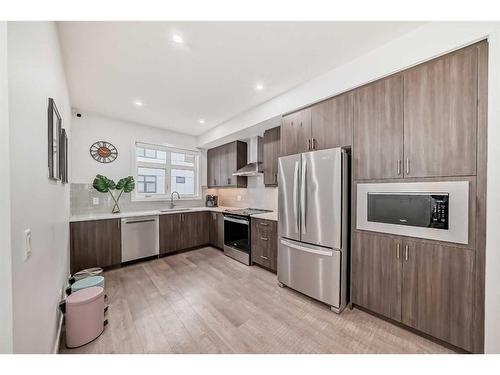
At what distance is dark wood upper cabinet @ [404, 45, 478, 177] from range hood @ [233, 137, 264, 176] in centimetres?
→ 233

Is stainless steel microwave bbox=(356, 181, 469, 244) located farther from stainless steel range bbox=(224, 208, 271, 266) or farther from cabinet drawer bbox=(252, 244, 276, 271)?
stainless steel range bbox=(224, 208, 271, 266)

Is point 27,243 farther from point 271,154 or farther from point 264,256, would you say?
point 271,154

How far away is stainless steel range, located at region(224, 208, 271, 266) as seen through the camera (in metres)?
3.32

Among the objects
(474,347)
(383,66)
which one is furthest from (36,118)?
(474,347)

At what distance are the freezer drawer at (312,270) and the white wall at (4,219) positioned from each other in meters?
2.23

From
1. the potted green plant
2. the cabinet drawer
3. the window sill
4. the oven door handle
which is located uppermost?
the potted green plant

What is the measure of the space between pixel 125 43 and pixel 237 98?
1480 mm

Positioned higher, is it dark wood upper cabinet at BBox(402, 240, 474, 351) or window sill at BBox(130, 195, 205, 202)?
window sill at BBox(130, 195, 205, 202)

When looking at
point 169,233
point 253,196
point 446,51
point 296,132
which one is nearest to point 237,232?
point 253,196

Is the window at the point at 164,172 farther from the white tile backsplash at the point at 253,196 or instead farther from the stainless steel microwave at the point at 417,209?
the stainless steel microwave at the point at 417,209

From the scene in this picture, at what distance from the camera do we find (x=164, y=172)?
174 inches

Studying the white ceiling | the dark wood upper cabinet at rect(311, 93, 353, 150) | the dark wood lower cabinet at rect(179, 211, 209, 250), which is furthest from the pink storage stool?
the dark wood upper cabinet at rect(311, 93, 353, 150)
